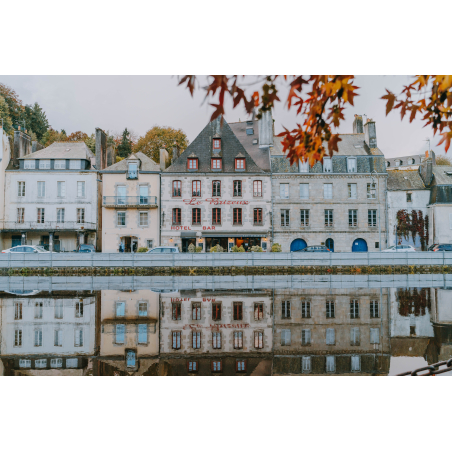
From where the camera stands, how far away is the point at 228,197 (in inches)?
821

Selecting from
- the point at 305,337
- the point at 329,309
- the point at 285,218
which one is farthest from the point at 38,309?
the point at 285,218

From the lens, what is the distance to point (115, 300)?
8.48 m

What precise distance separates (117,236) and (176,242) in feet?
10.5

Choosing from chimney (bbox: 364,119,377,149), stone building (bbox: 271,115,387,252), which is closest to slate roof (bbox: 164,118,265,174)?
stone building (bbox: 271,115,387,252)

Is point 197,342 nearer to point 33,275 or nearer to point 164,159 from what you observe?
point 33,275

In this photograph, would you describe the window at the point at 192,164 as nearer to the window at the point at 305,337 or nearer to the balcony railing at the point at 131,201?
the balcony railing at the point at 131,201

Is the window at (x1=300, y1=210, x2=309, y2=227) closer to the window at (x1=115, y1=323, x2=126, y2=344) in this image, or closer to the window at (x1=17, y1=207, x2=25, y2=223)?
the window at (x1=17, y1=207, x2=25, y2=223)

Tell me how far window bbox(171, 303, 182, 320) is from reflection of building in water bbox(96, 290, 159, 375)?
30 centimetres

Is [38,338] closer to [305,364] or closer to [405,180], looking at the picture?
[305,364]

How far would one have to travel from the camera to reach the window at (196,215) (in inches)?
810

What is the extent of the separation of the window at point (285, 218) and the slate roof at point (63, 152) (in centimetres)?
1084

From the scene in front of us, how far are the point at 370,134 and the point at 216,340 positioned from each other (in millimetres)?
17466

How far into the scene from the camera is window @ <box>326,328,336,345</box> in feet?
16.8

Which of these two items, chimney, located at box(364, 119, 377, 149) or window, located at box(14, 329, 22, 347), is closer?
window, located at box(14, 329, 22, 347)
